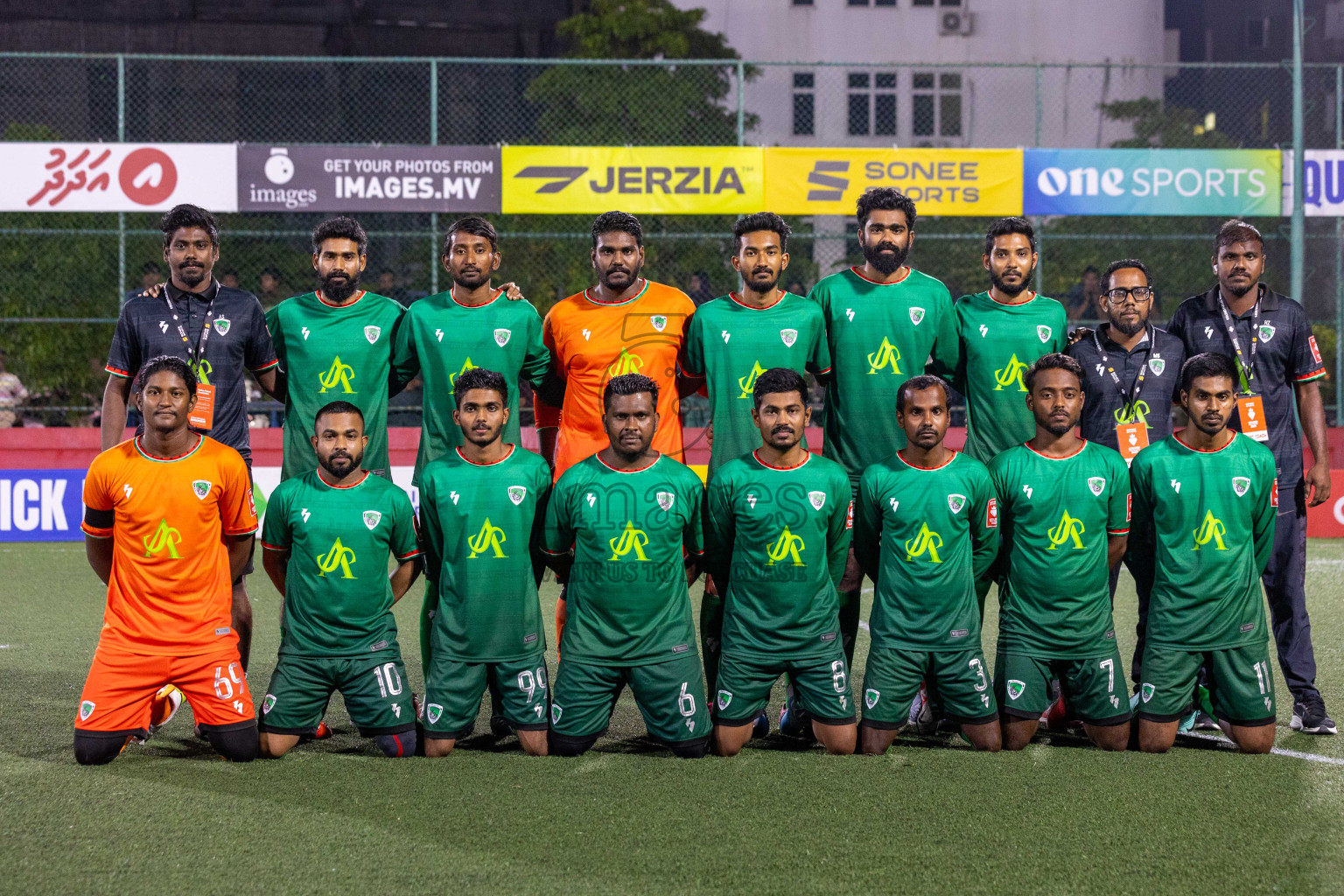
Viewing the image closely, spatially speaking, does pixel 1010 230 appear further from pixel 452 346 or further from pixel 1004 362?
pixel 452 346

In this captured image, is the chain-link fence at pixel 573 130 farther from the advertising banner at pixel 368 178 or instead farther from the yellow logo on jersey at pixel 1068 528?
the yellow logo on jersey at pixel 1068 528

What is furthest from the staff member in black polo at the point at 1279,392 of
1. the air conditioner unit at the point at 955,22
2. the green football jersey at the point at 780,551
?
the air conditioner unit at the point at 955,22

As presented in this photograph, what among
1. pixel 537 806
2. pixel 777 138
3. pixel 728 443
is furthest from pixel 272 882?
pixel 777 138

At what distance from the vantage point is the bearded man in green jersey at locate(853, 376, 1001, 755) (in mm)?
4852

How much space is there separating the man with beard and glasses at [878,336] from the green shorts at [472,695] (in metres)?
1.35

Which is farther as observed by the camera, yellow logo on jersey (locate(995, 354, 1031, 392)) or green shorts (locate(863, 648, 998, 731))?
yellow logo on jersey (locate(995, 354, 1031, 392))

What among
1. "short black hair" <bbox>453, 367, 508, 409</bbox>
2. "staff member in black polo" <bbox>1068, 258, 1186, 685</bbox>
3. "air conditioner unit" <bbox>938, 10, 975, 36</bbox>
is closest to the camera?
"short black hair" <bbox>453, 367, 508, 409</bbox>

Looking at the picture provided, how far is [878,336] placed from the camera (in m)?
5.38

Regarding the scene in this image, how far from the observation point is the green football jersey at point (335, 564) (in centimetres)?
486

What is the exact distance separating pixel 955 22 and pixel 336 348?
2772 cm

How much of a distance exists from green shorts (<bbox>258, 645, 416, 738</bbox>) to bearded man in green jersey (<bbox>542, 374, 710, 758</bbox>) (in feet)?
1.97

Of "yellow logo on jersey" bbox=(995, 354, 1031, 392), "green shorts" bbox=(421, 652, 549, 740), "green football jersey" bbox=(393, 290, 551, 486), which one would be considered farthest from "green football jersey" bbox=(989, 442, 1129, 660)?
"green football jersey" bbox=(393, 290, 551, 486)

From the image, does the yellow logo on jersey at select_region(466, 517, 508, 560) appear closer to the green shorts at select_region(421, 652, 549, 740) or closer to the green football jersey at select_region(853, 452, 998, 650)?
the green shorts at select_region(421, 652, 549, 740)

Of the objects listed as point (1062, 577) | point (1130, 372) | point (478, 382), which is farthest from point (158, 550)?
point (1130, 372)
